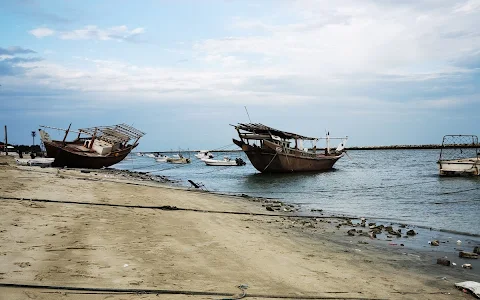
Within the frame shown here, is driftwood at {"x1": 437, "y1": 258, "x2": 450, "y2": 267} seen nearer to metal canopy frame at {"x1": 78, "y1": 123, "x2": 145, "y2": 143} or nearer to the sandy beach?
the sandy beach

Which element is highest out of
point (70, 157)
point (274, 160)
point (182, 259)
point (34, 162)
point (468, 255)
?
point (70, 157)

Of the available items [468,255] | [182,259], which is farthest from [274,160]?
[182,259]

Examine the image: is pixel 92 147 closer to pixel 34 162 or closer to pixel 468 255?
pixel 34 162

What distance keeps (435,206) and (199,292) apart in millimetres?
16145

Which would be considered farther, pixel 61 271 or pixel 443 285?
pixel 443 285

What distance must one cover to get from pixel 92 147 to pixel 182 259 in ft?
114

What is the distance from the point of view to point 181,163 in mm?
70562

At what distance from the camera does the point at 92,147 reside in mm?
38188

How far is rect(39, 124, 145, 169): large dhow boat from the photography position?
1339 inches

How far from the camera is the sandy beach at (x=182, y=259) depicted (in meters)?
4.91

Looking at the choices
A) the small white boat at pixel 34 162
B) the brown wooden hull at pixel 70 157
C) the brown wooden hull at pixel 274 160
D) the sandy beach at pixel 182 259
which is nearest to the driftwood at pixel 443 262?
the sandy beach at pixel 182 259

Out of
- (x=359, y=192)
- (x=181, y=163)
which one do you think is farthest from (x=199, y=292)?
(x=181, y=163)

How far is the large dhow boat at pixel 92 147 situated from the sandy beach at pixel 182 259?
2466 centimetres

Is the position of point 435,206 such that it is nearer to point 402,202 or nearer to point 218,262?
point 402,202
